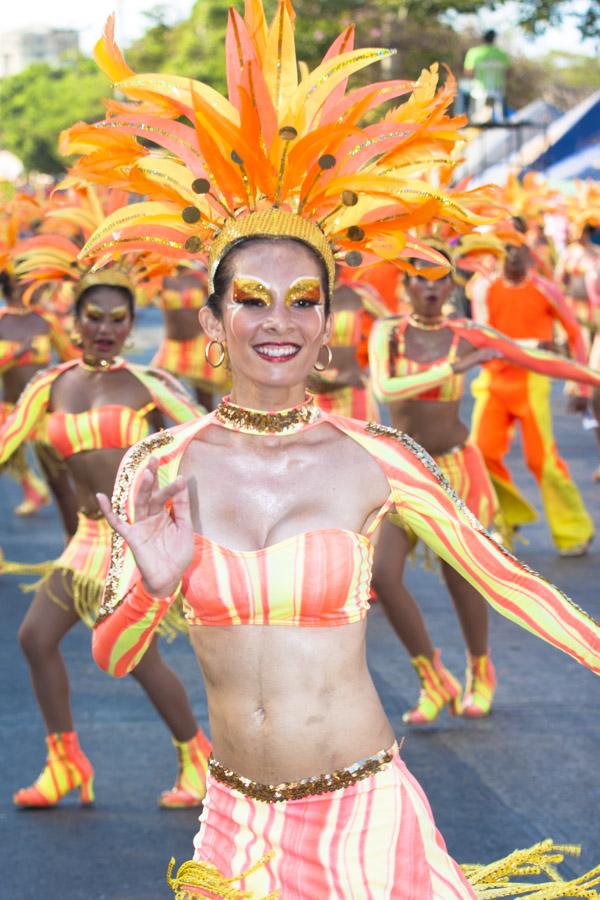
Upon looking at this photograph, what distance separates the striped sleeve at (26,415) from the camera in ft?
18.1

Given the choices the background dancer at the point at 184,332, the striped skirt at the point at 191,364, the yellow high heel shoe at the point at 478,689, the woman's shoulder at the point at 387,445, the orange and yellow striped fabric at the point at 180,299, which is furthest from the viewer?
the orange and yellow striped fabric at the point at 180,299

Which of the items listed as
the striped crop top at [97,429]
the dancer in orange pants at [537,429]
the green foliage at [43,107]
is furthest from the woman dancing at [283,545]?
the green foliage at [43,107]

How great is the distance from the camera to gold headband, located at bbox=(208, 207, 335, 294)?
312 cm

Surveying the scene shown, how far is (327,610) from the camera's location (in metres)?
2.90

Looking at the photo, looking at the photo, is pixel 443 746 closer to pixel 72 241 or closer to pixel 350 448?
pixel 72 241

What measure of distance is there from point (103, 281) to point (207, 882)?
134 inches

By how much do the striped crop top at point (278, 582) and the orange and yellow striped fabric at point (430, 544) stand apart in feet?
0.08

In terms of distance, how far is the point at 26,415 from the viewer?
18.5 feet

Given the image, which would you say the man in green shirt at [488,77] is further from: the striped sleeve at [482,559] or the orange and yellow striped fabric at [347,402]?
the striped sleeve at [482,559]

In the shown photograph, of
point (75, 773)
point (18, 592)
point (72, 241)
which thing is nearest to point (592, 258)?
point (18, 592)

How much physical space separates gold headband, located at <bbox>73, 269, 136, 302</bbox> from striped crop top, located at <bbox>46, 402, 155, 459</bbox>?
1.81ft

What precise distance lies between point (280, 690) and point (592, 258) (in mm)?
10818

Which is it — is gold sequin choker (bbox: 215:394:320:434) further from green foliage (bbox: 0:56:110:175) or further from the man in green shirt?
green foliage (bbox: 0:56:110:175)

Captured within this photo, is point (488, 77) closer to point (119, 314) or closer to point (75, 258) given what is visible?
point (75, 258)
